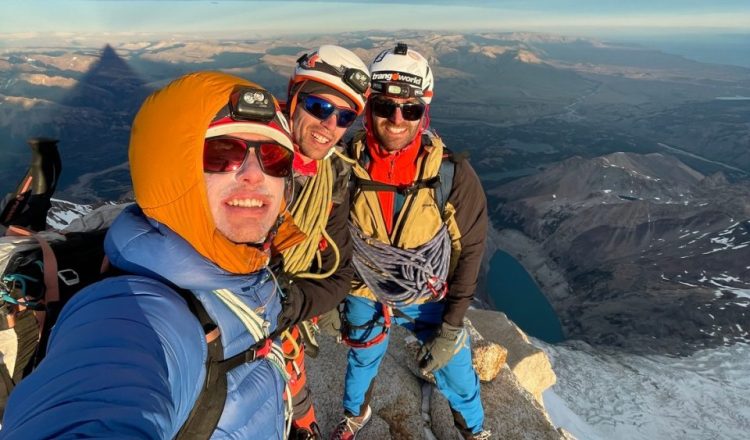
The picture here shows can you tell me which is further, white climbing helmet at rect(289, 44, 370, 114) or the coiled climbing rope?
the coiled climbing rope

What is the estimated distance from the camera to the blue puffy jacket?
1.52 m

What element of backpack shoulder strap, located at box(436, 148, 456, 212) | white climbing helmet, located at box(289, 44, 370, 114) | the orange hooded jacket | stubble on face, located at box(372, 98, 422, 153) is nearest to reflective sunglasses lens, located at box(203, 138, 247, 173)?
the orange hooded jacket

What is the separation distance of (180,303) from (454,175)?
3.55 meters

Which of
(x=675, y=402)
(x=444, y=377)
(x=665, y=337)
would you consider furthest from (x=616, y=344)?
(x=444, y=377)

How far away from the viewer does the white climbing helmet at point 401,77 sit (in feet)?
16.6

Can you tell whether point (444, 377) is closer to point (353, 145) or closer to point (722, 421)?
point (353, 145)

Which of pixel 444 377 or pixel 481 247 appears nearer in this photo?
pixel 481 247

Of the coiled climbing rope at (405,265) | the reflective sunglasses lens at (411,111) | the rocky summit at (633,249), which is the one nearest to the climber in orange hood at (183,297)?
the coiled climbing rope at (405,265)

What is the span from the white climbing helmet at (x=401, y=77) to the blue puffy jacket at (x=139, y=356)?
128 inches

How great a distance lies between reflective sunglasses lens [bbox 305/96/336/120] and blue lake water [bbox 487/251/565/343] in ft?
366

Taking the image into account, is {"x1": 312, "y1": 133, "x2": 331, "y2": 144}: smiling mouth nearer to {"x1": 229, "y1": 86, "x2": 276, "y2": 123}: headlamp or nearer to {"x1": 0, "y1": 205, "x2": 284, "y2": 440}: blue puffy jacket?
{"x1": 229, "y1": 86, "x2": 276, "y2": 123}: headlamp

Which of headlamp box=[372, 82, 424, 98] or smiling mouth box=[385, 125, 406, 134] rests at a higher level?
headlamp box=[372, 82, 424, 98]

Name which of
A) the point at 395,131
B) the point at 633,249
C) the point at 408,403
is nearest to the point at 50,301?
the point at 395,131

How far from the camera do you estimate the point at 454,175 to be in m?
4.86
